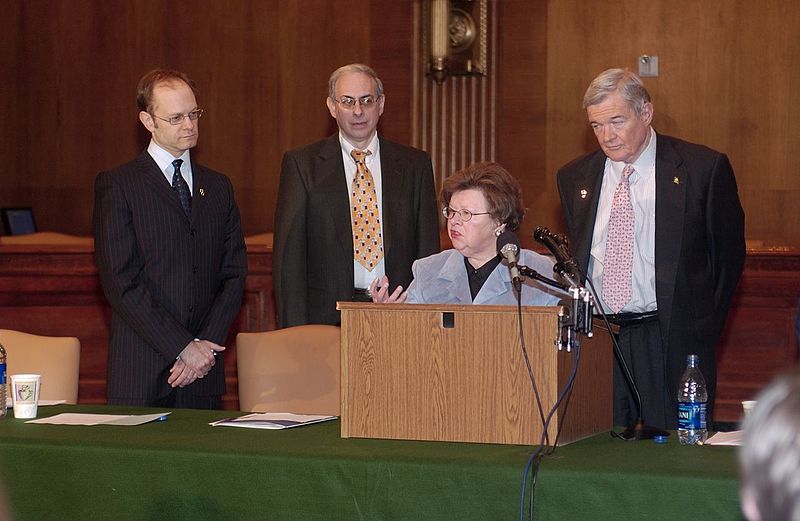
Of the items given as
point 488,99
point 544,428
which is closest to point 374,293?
point 544,428

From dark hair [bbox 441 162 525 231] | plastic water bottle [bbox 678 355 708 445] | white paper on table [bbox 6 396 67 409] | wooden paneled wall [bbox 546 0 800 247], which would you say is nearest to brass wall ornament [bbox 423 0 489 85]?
wooden paneled wall [bbox 546 0 800 247]

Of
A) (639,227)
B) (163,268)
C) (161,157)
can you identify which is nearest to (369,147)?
(161,157)

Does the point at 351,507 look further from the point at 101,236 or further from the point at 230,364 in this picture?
the point at 230,364

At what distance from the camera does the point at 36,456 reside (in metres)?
2.80

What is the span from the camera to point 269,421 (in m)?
3.15

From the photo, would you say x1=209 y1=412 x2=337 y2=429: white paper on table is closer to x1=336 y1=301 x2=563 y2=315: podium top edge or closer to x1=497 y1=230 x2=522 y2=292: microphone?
x1=336 y1=301 x2=563 y2=315: podium top edge

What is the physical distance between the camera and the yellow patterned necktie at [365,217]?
4535mm

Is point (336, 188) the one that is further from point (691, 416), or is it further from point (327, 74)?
point (327, 74)

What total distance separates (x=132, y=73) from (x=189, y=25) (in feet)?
1.83

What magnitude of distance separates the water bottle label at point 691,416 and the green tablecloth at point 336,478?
6cm

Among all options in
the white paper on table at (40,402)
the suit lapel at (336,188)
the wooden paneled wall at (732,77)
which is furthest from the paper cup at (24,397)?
the wooden paneled wall at (732,77)

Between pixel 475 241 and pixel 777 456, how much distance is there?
Result: 103 inches

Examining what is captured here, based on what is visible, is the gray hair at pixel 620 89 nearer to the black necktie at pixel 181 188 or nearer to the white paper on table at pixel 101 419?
the black necktie at pixel 181 188

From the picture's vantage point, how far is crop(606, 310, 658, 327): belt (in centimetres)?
385
